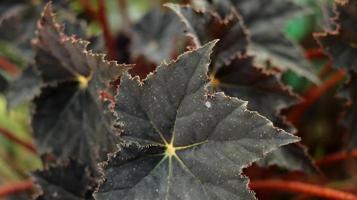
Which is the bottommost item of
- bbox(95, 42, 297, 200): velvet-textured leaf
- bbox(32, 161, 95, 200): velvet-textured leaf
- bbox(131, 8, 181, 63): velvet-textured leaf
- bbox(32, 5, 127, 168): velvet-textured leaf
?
bbox(95, 42, 297, 200): velvet-textured leaf

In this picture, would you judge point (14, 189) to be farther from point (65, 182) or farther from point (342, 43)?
point (342, 43)

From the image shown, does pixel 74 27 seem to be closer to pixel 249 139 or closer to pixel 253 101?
pixel 253 101

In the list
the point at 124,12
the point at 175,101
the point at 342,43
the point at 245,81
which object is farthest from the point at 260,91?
the point at 124,12

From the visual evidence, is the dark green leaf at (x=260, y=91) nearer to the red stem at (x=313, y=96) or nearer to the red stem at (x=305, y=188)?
the red stem at (x=305, y=188)

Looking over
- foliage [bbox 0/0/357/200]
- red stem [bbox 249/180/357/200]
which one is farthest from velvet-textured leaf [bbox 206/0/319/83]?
red stem [bbox 249/180/357/200]

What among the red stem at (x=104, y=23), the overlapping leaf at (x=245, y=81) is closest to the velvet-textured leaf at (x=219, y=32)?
the overlapping leaf at (x=245, y=81)

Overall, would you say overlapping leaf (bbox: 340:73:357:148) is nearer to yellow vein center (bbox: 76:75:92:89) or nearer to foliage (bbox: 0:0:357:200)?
foliage (bbox: 0:0:357:200)

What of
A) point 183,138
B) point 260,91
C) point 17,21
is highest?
point 17,21
